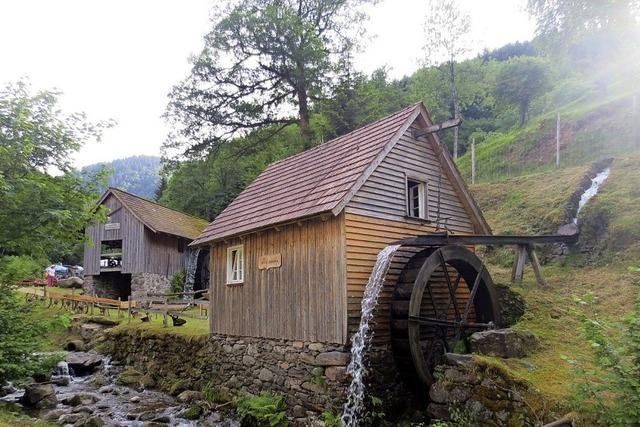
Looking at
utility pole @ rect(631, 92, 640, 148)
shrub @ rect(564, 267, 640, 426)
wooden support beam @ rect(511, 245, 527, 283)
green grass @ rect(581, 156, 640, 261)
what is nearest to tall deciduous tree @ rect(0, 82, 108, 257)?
shrub @ rect(564, 267, 640, 426)

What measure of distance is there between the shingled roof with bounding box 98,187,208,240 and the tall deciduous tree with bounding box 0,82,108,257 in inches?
564

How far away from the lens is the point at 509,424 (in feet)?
19.6

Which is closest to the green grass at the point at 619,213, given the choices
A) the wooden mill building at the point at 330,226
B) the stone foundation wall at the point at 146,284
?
the wooden mill building at the point at 330,226

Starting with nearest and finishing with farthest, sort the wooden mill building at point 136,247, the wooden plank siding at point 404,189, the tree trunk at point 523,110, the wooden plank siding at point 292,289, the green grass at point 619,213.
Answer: the wooden plank siding at point 292,289, the wooden plank siding at point 404,189, the green grass at point 619,213, the wooden mill building at point 136,247, the tree trunk at point 523,110

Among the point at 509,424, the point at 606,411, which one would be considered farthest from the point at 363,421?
the point at 606,411

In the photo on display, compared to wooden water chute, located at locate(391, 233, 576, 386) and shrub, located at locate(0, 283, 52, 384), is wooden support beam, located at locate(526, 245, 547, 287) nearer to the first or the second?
wooden water chute, located at locate(391, 233, 576, 386)

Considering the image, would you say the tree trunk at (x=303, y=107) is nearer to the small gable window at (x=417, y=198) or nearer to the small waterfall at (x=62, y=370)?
the small gable window at (x=417, y=198)

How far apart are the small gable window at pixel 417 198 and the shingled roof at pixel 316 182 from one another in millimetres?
1379

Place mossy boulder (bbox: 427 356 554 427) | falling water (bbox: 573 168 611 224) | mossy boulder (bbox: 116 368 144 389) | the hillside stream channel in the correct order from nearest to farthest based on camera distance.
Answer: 1. mossy boulder (bbox: 427 356 554 427)
2. the hillside stream channel
3. mossy boulder (bbox: 116 368 144 389)
4. falling water (bbox: 573 168 611 224)

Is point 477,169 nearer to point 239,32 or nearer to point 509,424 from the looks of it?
point 239,32

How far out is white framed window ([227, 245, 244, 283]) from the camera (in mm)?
11250

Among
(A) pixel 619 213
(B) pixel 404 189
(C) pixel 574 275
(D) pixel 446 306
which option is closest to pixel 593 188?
(A) pixel 619 213

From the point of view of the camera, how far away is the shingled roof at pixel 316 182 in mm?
8898

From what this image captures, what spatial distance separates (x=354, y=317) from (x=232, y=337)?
4188mm
